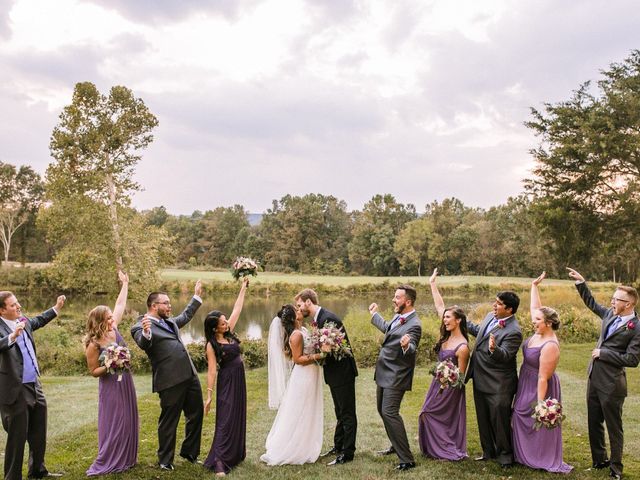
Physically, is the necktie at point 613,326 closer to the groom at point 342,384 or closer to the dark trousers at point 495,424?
the dark trousers at point 495,424

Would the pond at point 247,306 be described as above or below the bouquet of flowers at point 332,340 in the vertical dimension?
below

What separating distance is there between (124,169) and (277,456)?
80.4ft

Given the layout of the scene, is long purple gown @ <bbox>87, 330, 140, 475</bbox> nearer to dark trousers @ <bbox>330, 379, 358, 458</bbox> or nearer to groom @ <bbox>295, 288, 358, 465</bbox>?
groom @ <bbox>295, 288, 358, 465</bbox>

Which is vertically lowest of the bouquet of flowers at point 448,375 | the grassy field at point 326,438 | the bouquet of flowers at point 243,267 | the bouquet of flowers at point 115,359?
the grassy field at point 326,438

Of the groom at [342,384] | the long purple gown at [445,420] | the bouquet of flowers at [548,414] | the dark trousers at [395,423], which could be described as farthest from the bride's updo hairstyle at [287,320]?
the bouquet of flowers at [548,414]

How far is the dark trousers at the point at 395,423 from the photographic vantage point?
6336mm

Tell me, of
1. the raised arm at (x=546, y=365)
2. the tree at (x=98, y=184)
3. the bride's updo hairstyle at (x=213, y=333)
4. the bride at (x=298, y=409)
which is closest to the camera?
the raised arm at (x=546, y=365)

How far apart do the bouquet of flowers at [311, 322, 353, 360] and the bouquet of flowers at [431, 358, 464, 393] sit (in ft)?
3.68

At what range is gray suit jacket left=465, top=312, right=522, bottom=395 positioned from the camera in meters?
6.24

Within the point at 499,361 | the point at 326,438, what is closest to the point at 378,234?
the point at 326,438

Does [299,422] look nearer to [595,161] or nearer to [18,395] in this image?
[18,395]

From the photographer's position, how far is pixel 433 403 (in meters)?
6.74

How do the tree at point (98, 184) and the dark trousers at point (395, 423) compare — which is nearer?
the dark trousers at point (395, 423)

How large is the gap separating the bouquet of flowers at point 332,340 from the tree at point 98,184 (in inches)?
869
